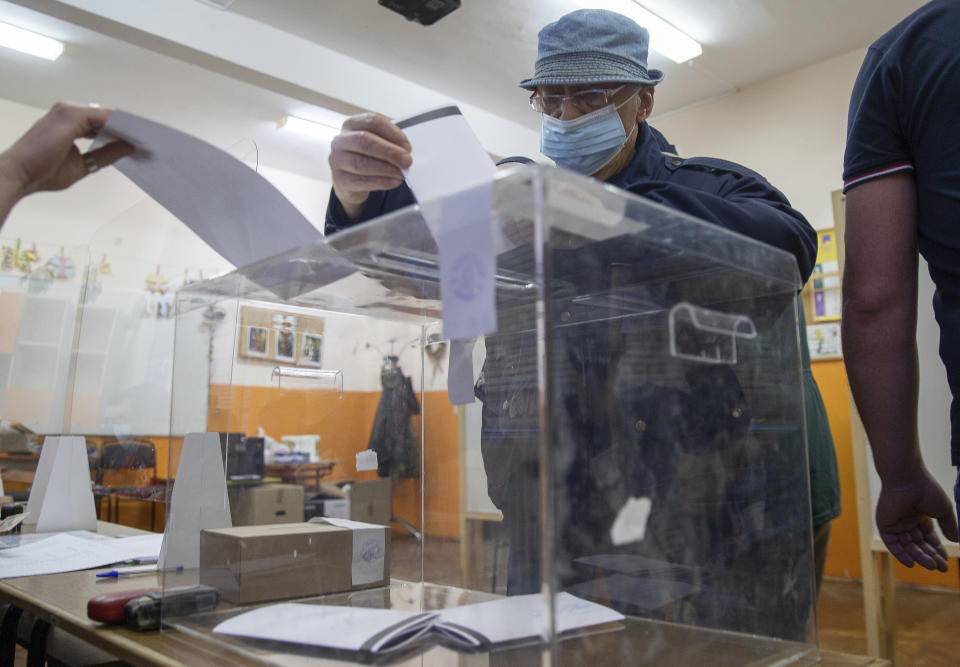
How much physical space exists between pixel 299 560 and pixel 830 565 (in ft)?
14.4

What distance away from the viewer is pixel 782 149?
14.5 feet

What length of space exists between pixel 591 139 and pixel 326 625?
0.72 m

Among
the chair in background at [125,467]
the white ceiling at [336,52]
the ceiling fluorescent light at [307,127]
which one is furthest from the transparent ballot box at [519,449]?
the ceiling fluorescent light at [307,127]

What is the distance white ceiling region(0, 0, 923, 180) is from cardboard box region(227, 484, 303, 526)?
3291 mm

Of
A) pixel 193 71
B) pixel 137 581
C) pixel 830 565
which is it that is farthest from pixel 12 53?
pixel 830 565

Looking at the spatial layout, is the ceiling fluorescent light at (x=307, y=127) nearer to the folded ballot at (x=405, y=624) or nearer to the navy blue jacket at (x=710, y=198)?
the navy blue jacket at (x=710, y=198)

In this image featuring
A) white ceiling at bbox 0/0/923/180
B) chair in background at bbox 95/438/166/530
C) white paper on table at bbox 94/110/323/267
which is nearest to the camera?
white paper on table at bbox 94/110/323/267

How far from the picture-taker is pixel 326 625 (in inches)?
22.1

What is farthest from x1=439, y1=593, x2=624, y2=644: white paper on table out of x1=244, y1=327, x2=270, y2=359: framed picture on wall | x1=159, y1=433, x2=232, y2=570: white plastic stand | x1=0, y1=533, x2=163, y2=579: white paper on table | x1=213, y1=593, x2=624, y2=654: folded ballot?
x1=0, y1=533, x2=163, y2=579: white paper on table

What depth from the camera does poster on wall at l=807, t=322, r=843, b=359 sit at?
4.21 metres

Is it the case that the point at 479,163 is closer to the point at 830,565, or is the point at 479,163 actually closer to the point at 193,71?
the point at 193,71

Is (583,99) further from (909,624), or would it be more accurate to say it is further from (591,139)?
(909,624)

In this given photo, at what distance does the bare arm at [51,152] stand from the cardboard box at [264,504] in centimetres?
37

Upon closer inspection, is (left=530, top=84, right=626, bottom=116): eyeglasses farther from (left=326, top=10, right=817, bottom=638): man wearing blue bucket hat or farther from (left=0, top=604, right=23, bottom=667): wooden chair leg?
(left=0, top=604, right=23, bottom=667): wooden chair leg
